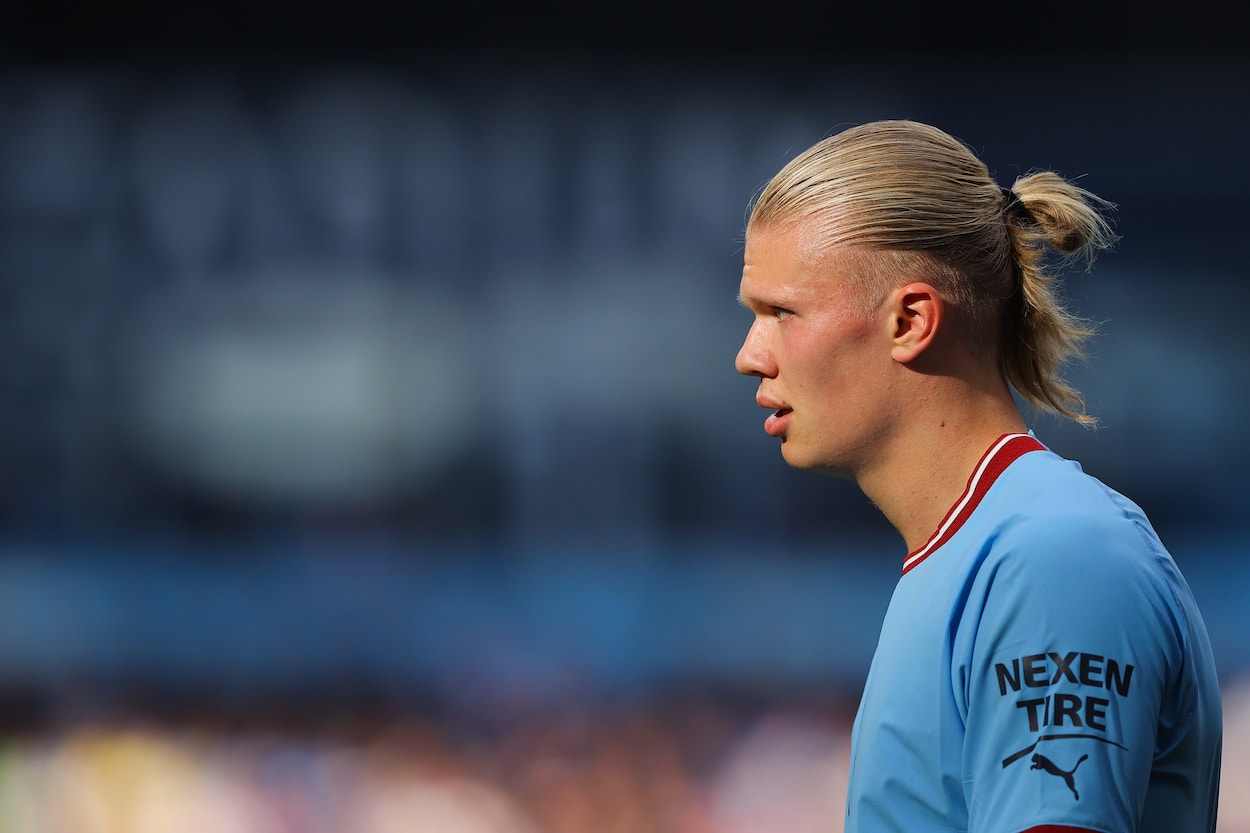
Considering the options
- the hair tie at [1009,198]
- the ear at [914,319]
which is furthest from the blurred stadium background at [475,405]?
the ear at [914,319]

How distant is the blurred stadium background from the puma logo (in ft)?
7.98

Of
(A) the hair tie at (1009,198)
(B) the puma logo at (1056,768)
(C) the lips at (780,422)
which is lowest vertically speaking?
(B) the puma logo at (1056,768)

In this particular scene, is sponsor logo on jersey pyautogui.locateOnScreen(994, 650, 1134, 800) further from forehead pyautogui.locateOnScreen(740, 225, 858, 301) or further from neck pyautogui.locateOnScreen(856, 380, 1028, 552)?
forehead pyautogui.locateOnScreen(740, 225, 858, 301)

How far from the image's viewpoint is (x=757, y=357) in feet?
4.17

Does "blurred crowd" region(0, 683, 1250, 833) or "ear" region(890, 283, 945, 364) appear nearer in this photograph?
"ear" region(890, 283, 945, 364)

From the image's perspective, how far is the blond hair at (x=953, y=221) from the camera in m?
1.21

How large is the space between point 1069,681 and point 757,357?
461 mm

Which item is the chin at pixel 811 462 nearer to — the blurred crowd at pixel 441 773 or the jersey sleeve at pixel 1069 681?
the jersey sleeve at pixel 1069 681

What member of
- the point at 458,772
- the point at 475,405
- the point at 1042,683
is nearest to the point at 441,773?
the point at 458,772

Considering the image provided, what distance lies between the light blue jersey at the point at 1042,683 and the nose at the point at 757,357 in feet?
0.78

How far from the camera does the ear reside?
1190 mm

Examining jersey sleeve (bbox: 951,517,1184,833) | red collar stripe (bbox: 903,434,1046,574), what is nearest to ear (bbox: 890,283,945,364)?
red collar stripe (bbox: 903,434,1046,574)

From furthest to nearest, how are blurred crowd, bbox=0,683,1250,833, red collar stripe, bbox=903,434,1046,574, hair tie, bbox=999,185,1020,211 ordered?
1. blurred crowd, bbox=0,683,1250,833
2. hair tie, bbox=999,185,1020,211
3. red collar stripe, bbox=903,434,1046,574

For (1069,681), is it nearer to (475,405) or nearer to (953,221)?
(953,221)
